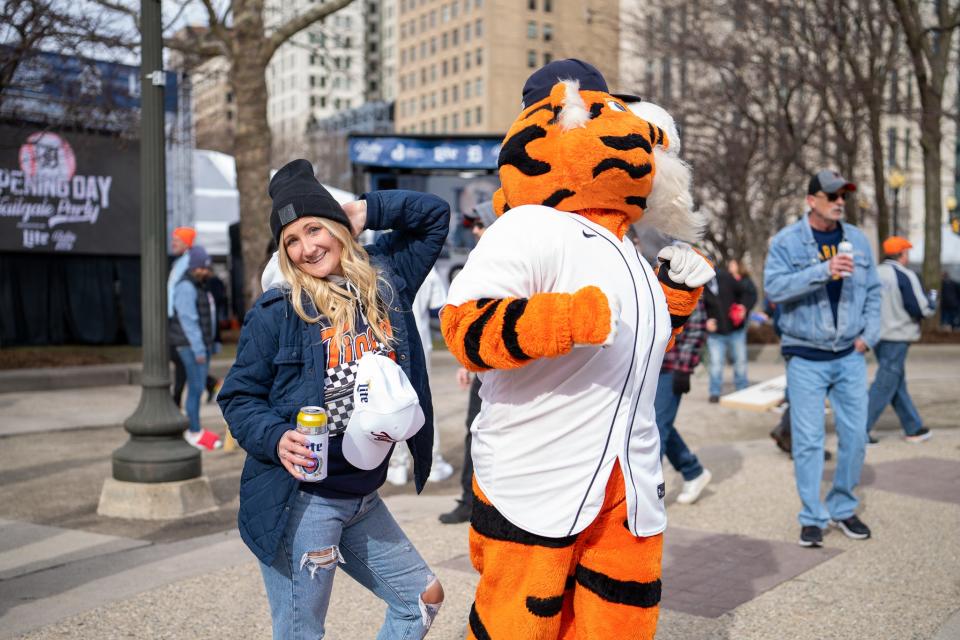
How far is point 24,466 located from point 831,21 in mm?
16444

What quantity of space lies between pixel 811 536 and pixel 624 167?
3523 millimetres

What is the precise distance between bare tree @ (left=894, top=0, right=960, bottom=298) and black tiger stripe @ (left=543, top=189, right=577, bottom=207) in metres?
17.8

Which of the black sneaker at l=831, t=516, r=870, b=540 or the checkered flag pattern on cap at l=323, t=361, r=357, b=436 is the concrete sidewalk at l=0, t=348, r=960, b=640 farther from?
the checkered flag pattern on cap at l=323, t=361, r=357, b=436

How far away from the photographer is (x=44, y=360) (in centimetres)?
1570

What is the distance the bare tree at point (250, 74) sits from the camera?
50.7 ft

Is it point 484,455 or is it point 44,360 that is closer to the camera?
point 484,455

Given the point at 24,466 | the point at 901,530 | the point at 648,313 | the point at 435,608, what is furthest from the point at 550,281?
the point at 24,466

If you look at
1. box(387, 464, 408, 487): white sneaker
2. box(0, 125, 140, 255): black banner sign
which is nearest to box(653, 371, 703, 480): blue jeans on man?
box(387, 464, 408, 487): white sneaker

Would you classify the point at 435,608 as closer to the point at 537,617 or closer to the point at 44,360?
the point at 537,617

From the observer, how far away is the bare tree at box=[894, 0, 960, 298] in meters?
19.3

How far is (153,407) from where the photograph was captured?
22.1 feet

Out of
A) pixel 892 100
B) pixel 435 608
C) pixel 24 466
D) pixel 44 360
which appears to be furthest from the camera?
pixel 892 100

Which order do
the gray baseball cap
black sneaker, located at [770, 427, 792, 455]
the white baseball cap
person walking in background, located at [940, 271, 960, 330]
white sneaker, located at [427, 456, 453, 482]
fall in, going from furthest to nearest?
1. person walking in background, located at [940, 271, 960, 330]
2. black sneaker, located at [770, 427, 792, 455]
3. white sneaker, located at [427, 456, 453, 482]
4. the gray baseball cap
5. the white baseball cap

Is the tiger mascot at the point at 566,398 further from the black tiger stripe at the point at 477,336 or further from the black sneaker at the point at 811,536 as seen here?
the black sneaker at the point at 811,536
